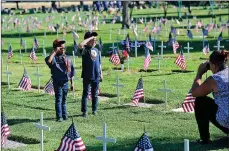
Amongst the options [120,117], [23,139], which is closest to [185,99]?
[120,117]

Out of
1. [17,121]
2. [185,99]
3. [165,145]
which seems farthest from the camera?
[17,121]

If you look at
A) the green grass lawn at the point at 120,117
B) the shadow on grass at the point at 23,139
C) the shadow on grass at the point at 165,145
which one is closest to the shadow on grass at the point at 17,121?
the green grass lawn at the point at 120,117

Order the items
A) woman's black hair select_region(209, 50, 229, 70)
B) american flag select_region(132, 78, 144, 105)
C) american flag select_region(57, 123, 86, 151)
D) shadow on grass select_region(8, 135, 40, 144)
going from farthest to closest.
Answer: american flag select_region(132, 78, 144, 105)
shadow on grass select_region(8, 135, 40, 144)
woman's black hair select_region(209, 50, 229, 70)
american flag select_region(57, 123, 86, 151)

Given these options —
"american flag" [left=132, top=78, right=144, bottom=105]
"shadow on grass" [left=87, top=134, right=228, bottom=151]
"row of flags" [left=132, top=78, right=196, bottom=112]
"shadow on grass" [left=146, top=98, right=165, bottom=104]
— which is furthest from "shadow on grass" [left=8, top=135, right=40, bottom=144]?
"shadow on grass" [left=146, top=98, right=165, bottom=104]

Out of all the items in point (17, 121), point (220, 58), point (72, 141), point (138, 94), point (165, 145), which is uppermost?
point (220, 58)

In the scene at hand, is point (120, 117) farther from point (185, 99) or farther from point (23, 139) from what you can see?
point (23, 139)

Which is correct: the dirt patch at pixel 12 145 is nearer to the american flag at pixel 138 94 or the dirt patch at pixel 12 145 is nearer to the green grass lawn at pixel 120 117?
the green grass lawn at pixel 120 117

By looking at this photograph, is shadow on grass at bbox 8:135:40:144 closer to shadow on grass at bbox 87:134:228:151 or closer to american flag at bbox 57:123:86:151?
shadow on grass at bbox 87:134:228:151

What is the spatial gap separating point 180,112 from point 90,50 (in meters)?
2.27

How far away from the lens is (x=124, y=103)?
15086mm

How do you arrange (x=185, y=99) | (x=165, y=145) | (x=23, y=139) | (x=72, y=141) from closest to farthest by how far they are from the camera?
(x=72, y=141) < (x=165, y=145) < (x=23, y=139) < (x=185, y=99)

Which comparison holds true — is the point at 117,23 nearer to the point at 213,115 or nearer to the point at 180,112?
the point at 180,112

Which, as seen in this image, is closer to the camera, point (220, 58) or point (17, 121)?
point (220, 58)

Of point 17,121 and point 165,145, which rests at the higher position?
point 165,145
